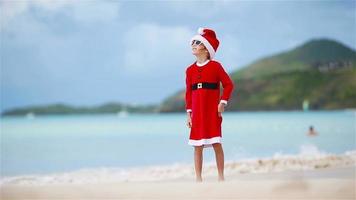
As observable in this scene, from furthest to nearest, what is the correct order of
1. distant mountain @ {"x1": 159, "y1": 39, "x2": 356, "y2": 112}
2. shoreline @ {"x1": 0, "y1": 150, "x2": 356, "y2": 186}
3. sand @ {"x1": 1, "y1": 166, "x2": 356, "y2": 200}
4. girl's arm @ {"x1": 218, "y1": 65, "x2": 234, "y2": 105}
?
distant mountain @ {"x1": 159, "y1": 39, "x2": 356, "y2": 112}
shoreline @ {"x1": 0, "y1": 150, "x2": 356, "y2": 186}
girl's arm @ {"x1": 218, "y1": 65, "x2": 234, "y2": 105}
sand @ {"x1": 1, "y1": 166, "x2": 356, "y2": 200}

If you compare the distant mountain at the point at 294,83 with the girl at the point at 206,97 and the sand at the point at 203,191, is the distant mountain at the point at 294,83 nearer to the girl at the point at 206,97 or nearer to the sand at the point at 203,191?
the girl at the point at 206,97

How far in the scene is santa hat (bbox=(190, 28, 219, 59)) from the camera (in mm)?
3743

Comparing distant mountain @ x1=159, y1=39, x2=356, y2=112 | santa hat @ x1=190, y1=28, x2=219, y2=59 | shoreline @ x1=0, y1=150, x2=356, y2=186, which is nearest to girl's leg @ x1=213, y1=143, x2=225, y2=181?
santa hat @ x1=190, y1=28, x2=219, y2=59

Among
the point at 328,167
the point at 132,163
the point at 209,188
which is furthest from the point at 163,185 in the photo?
the point at 132,163

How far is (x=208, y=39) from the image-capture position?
376cm

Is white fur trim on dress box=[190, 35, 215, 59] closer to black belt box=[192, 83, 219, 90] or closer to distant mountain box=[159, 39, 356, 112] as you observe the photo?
black belt box=[192, 83, 219, 90]

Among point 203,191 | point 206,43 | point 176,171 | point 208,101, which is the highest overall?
point 206,43

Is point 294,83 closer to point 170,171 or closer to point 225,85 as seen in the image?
point 170,171

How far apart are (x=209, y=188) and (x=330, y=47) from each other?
1339 cm

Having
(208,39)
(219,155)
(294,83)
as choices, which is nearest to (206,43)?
(208,39)

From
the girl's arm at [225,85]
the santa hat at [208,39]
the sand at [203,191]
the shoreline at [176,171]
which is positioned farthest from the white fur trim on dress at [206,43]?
the shoreline at [176,171]

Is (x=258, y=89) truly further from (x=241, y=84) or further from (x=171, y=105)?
(x=171, y=105)

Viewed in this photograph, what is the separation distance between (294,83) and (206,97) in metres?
16.5

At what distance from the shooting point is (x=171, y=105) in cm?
1922
